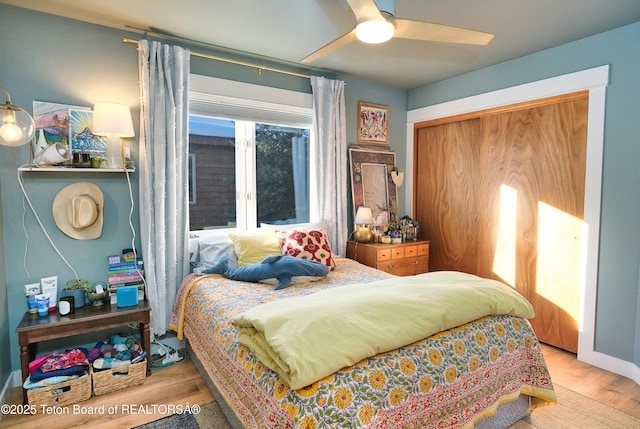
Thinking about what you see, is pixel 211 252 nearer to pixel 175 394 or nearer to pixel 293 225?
pixel 293 225

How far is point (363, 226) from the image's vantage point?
3.81 metres

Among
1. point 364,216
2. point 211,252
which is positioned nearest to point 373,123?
point 364,216

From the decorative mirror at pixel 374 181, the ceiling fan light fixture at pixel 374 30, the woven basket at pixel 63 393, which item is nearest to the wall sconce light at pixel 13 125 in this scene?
the woven basket at pixel 63 393

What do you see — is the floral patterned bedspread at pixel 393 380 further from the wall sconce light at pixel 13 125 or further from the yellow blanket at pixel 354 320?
the wall sconce light at pixel 13 125

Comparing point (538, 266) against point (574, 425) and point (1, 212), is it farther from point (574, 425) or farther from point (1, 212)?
point (1, 212)

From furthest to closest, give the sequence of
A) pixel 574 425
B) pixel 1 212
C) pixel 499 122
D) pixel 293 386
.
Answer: pixel 499 122, pixel 1 212, pixel 574 425, pixel 293 386

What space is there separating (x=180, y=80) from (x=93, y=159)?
34.3 inches

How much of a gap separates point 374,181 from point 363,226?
0.59 meters

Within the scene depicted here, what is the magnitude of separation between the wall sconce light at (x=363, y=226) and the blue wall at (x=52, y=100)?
6.89 ft

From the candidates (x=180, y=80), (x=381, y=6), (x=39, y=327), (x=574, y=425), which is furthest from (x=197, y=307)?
(x=574, y=425)

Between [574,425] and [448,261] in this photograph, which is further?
[448,261]

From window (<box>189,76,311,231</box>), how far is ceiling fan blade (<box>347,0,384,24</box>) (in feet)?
5.66

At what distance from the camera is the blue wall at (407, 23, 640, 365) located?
2580 mm

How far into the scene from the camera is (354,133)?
3.96 metres
